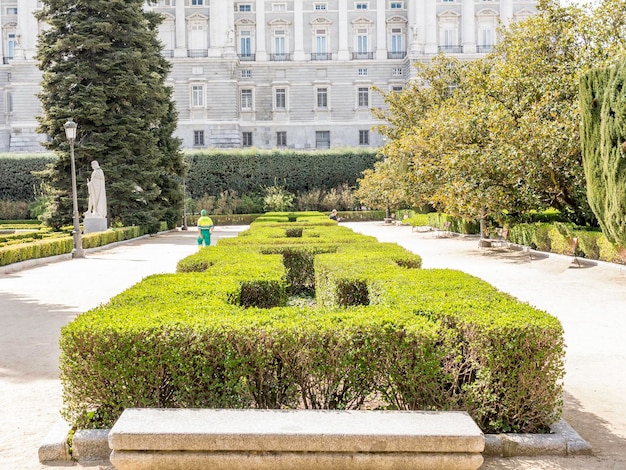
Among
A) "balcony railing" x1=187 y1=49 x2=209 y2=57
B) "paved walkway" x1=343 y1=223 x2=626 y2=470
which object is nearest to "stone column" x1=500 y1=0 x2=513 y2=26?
"balcony railing" x1=187 y1=49 x2=209 y2=57

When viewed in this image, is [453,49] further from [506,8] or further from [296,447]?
[296,447]

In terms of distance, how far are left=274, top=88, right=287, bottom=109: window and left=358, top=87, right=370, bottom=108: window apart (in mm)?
6478

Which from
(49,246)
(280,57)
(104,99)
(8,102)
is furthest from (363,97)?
(49,246)

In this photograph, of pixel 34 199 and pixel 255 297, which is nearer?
pixel 255 297

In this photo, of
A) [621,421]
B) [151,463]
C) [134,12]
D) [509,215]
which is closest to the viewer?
[151,463]

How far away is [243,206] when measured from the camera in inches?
1619

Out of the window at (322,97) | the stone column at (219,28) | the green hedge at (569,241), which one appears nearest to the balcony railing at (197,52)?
the stone column at (219,28)

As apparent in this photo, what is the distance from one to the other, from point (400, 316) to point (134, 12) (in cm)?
2534

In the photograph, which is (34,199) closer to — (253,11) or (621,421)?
(253,11)

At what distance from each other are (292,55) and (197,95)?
921 cm

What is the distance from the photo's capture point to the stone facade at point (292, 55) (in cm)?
5341

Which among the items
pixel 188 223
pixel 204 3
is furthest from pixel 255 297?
pixel 204 3

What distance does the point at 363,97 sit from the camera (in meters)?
56.0

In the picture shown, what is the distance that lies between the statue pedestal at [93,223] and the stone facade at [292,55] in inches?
1211
